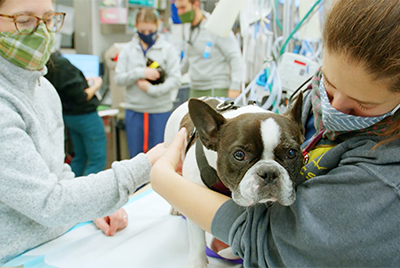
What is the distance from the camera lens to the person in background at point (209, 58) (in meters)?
2.81

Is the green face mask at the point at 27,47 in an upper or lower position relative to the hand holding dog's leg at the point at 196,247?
upper

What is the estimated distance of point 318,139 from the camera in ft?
3.00

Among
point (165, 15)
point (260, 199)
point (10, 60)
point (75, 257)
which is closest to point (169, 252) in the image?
point (75, 257)

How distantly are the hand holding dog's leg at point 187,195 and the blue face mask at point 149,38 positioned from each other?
2272 millimetres

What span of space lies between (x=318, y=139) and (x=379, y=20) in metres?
0.38

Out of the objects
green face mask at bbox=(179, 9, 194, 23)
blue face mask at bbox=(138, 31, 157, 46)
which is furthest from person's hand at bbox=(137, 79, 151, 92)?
green face mask at bbox=(179, 9, 194, 23)

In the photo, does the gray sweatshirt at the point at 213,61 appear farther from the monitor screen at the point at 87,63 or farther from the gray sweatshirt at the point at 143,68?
the monitor screen at the point at 87,63

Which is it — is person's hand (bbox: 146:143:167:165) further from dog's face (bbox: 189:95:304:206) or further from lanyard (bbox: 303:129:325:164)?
lanyard (bbox: 303:129:325:164)

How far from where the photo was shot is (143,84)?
301 centimetres

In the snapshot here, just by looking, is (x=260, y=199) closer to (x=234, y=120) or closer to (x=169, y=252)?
(x=234, y=120)

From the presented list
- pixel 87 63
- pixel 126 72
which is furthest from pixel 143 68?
pixel 87 63

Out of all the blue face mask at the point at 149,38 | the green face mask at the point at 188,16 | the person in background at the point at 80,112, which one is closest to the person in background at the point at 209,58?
the green face mask at the point at 188,16

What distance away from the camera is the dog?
779mm

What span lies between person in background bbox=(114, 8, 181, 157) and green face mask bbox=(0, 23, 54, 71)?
1.95m
